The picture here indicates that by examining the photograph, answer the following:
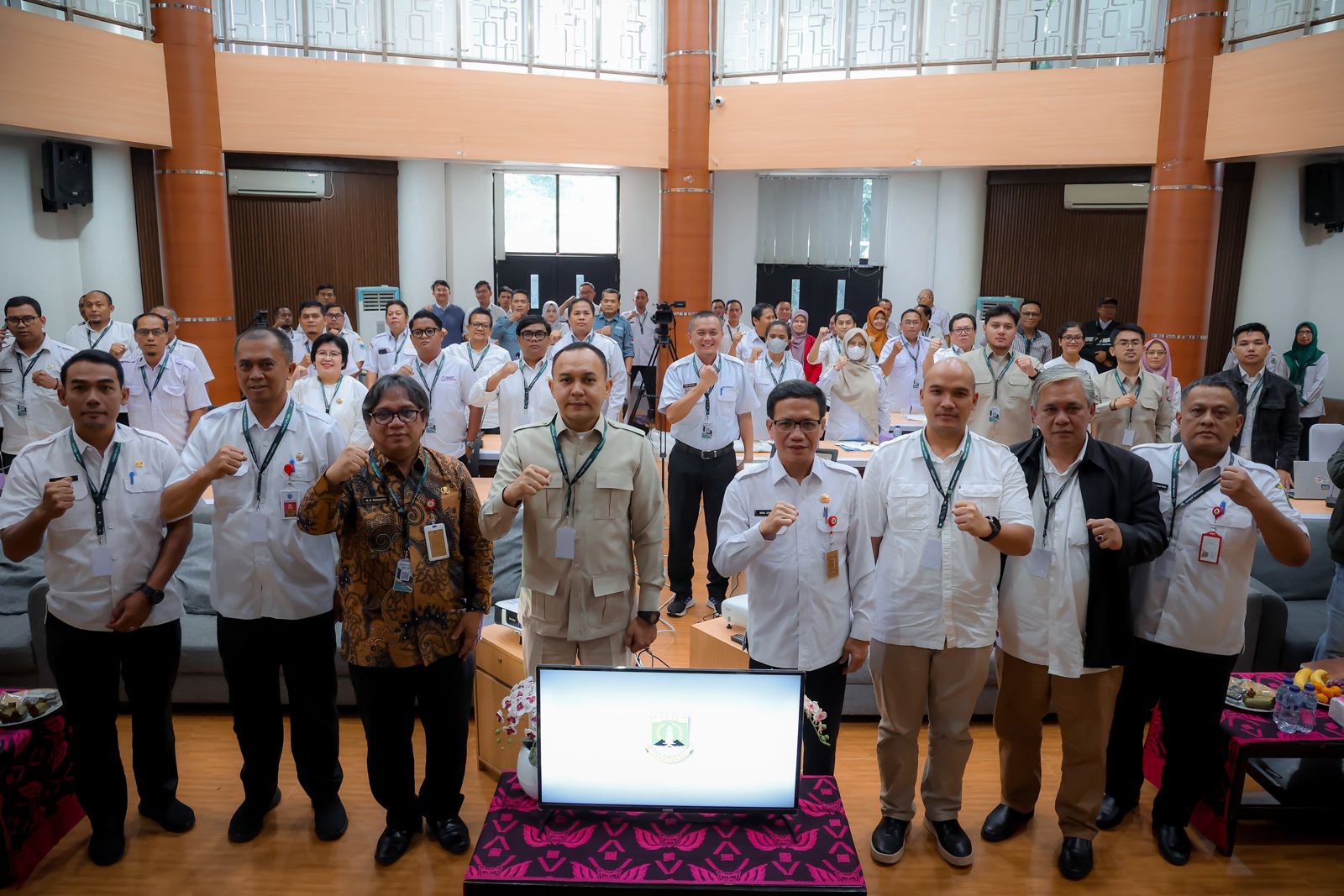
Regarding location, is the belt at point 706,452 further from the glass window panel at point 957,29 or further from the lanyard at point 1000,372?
the glass window panel at point 957,29

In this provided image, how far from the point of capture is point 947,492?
3.19 metres

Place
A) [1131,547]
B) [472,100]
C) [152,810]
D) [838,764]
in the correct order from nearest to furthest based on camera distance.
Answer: [1131,547] → [152,810] → [838,764] → [472,100]

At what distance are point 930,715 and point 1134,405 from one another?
4217 millimetres

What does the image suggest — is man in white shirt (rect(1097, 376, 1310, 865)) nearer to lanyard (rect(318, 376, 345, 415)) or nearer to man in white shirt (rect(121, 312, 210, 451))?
lanyard (rect(318, 376, 345, 415))

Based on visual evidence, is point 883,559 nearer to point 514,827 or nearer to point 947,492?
point 947,492

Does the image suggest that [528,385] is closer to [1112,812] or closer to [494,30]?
[1112,812]

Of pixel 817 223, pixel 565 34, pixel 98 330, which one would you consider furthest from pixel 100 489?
pixel 817 223

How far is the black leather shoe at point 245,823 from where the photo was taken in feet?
11.6

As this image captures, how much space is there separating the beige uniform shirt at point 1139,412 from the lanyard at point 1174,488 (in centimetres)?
345

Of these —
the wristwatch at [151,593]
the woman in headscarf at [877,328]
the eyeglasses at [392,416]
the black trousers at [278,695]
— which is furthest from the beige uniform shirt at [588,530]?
the woman in headscarf at [877,328]

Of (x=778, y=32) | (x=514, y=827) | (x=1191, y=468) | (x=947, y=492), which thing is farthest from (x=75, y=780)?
(x=778, y=32)

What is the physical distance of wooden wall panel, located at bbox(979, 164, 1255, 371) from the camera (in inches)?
498

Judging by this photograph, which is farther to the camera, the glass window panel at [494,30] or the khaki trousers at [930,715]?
the glass window panel at [494,30]

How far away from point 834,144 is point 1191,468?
9079 mm
